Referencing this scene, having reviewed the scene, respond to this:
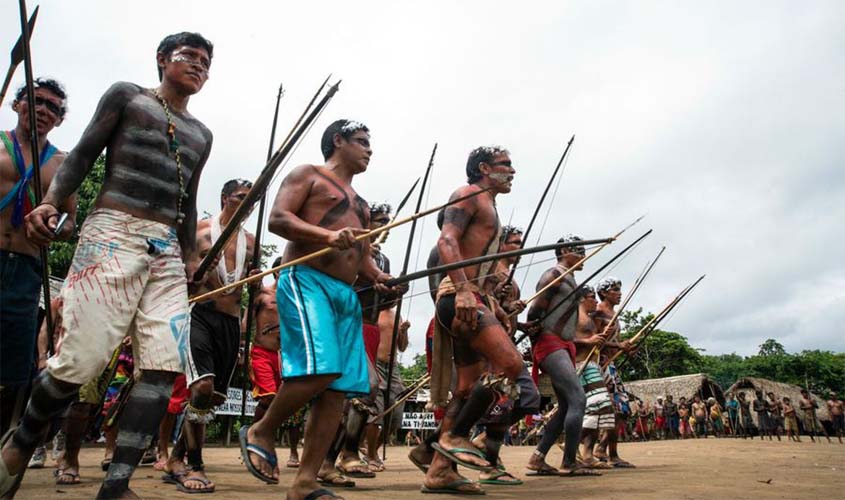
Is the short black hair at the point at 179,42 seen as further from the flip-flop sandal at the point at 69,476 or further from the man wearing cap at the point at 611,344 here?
the man wearing cap at the point at 611,344

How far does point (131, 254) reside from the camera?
3.01m

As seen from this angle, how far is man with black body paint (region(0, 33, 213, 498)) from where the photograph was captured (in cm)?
283

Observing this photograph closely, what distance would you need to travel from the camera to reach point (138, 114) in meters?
3.20

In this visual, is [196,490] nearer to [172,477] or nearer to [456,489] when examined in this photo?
[172,477]

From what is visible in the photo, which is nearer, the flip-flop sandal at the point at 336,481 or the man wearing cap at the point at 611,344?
the flip-flop sandal at the point at 336,481

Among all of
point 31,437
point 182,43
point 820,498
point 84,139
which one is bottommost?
point 820,498

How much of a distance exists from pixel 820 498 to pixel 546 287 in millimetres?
2911

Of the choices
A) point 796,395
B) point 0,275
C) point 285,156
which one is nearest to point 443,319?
point 285,156

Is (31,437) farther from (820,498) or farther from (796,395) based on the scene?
(796,395)

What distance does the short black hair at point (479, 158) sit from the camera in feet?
17.0

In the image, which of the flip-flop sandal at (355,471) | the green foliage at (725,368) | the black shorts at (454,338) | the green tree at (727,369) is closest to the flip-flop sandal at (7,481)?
the black shorts at (454,338)

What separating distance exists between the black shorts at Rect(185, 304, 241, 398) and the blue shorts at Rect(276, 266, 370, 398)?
5.40 feet

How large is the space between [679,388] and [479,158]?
116 ft

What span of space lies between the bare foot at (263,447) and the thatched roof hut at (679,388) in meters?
34.5
